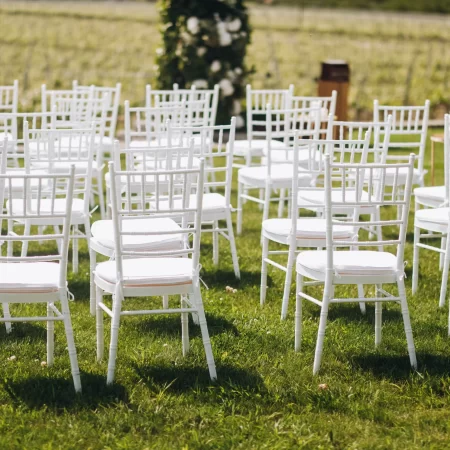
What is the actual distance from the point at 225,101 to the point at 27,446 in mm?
9558

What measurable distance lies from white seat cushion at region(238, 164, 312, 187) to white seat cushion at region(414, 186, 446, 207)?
863 mm

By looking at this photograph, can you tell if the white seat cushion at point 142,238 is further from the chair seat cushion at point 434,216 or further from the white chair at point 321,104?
the white chair at point 321,104

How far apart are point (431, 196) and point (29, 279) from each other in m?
3.34

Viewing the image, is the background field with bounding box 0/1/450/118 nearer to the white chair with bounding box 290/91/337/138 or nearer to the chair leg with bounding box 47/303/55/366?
the white chair with bounding box 290/91/337/138

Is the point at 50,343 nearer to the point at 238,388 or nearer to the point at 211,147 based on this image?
the point at 238,388

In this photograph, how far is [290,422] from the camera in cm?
415

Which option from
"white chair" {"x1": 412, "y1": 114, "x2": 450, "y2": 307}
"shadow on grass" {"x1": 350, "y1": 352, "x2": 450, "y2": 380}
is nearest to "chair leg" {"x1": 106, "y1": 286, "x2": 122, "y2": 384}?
"shadow on grass" {"x1": 350, "y1": 352, "x2": 450, "y2": 380}

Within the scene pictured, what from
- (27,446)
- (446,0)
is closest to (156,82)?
A: (27,446)

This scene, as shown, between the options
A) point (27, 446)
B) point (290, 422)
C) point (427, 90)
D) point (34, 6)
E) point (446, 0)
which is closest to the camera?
point (27, 446)

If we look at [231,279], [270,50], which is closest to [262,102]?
[231,279]

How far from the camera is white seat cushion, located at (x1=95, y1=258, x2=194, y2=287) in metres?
4.39

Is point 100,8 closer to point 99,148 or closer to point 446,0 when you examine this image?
point 446,0

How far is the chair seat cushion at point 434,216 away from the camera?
593 centimetres

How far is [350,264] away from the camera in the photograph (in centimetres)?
463
